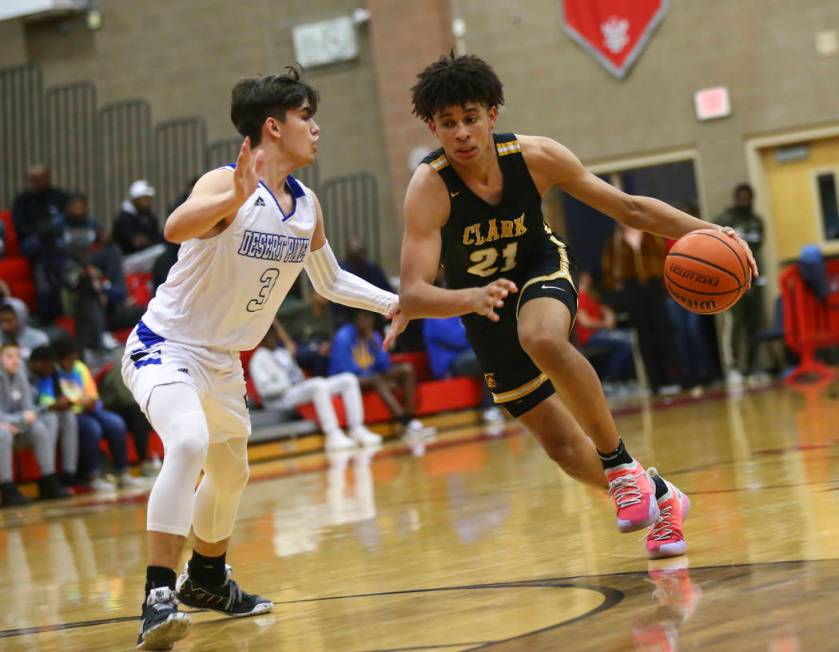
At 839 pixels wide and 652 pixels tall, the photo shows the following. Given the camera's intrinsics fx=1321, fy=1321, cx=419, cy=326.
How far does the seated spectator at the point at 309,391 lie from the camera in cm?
1182

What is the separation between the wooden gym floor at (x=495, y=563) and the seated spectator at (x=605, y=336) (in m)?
5.80

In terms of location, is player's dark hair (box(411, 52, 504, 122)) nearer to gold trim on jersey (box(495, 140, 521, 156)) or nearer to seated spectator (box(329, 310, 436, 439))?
gold trim on jersey (box(495, 140, 521, 156))

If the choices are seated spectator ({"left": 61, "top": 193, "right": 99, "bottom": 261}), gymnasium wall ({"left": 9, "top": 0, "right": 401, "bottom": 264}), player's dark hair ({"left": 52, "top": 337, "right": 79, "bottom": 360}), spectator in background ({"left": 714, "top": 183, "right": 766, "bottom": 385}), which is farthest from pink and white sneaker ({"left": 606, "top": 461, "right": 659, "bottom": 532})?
gymnasium wall ({"left": 9, "top": 0, "right": 401, "bottom": 264})

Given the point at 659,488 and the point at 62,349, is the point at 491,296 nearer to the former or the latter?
the point at 659,488

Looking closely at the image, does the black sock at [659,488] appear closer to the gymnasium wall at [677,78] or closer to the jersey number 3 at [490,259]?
the jersey number 3 at [490,259]

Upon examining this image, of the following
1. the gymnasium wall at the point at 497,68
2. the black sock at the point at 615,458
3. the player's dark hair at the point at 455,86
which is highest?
the gymnasium wall at the point at 497,68

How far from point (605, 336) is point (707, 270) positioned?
1018 centimetres

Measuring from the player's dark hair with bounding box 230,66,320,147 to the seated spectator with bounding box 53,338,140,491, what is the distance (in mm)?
6502

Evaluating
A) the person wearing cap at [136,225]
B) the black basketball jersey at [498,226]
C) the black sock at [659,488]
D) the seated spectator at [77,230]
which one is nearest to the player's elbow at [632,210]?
the black basketball jersey at [498,226]

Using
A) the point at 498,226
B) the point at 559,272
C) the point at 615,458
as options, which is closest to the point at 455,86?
the point at 498,226

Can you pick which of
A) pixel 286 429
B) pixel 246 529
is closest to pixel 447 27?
pixel 286 429

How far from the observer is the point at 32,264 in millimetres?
13359

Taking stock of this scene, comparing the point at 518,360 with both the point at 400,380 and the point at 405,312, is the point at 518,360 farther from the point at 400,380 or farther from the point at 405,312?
the point at 400,380

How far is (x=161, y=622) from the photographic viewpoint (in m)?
3.50
